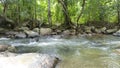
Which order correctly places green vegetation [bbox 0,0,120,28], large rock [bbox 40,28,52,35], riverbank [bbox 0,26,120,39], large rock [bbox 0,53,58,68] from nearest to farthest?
large rock [bbox 0,53,58,68], riverbank [bbox 0,26,120,39], large rock [bbox 40,28,52,35], green vegetation [bbox 0,0,120,28]

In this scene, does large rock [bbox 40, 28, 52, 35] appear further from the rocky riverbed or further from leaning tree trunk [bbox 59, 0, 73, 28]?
the rocky riverbed

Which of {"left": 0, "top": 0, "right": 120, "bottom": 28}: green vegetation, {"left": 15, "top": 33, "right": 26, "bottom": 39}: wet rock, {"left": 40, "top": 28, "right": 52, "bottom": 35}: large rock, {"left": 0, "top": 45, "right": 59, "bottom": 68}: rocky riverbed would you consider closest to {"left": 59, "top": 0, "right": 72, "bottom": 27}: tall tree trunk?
{"left": 0, "top": 0, "right": 120, "bottom": 28}: green vegetation

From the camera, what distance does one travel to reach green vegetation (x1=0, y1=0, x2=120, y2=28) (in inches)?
725

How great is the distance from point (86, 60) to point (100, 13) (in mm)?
14623

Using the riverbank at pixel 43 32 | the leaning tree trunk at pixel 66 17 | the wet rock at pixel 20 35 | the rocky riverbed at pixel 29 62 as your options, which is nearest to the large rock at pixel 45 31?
the riverbank at pixel 43 32

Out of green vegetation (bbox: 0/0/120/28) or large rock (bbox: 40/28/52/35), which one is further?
green vegetation (bbox: 0/0/120/28)

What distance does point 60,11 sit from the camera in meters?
21.5

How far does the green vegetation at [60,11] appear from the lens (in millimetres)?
18422

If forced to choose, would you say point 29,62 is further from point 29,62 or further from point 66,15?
point 66,15

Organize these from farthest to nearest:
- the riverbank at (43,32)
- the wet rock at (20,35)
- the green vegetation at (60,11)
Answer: the green vegetation at (60,11)
the riverbank at (43,32)
the wet rock at (20,35)

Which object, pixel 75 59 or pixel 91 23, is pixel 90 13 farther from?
pixel 75 59

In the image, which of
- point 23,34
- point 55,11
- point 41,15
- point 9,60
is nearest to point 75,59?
point 9,60

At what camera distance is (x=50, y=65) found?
6082 mm

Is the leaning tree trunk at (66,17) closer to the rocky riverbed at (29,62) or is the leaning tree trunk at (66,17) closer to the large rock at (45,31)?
the large rock at (45,31)
